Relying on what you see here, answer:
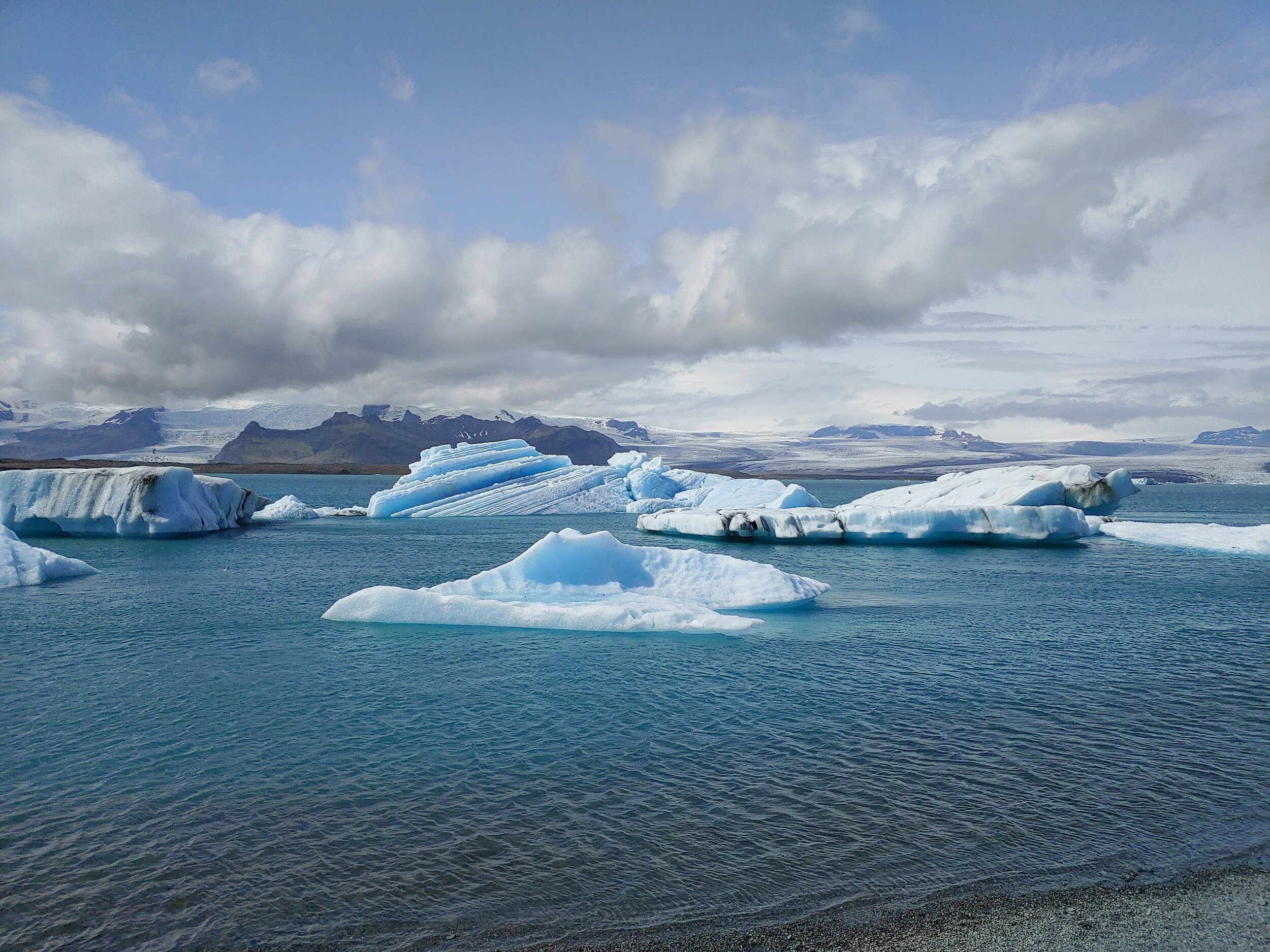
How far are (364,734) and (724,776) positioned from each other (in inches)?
144

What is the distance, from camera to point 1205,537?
92.0ft

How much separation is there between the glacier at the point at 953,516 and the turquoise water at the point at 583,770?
12.2 m

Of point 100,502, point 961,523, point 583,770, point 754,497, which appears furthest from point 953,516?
point 100,502

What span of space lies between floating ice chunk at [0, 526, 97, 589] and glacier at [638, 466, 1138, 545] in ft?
62.9

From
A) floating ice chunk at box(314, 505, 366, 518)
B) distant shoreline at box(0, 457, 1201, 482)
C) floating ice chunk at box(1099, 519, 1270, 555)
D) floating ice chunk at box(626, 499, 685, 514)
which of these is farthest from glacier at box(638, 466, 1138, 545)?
distant shoreline at box(0, 457, 1201, 482)

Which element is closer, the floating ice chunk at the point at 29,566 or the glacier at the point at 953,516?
the floating ice chunk at the point at 29,566

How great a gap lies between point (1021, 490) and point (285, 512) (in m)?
34.9

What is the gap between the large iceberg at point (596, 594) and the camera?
13.0 m

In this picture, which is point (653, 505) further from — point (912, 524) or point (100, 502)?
point (100, 502)

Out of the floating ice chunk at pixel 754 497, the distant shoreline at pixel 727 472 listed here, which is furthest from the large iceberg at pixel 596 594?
the distant shoreline at pixel 727 472

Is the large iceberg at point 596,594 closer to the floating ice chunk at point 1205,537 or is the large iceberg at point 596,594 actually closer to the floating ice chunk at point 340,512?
the floating ice chunk at point 1205,537

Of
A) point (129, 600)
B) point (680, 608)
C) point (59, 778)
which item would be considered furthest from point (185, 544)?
point (59, 778)

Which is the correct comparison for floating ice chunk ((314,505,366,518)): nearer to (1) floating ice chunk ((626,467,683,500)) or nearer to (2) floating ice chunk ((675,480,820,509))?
(1) floating ice chunk ((626,467,683,500))

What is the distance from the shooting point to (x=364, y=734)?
8078 mm
